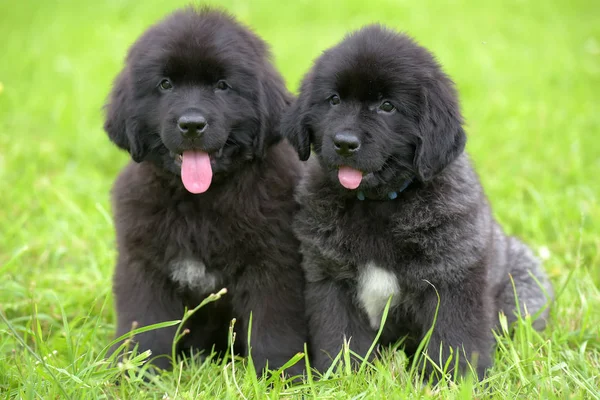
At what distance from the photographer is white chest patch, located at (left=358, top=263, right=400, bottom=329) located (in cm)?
323

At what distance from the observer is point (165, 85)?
339 centimetres

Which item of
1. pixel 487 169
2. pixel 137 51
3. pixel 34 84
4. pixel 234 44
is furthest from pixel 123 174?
pixel 34 84

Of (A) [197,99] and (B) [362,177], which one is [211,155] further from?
(B) [362,177]

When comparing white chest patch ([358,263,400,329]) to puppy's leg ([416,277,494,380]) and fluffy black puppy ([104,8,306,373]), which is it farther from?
fluffy black puppy ([104,8,306,373])

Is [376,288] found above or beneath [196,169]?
beneath

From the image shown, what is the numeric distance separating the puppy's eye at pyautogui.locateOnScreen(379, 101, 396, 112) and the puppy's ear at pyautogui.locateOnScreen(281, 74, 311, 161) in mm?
358

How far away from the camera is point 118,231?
3.53m

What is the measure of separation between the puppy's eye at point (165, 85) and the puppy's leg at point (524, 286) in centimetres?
199

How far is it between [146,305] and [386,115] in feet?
4.82

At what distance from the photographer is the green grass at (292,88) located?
305 cm

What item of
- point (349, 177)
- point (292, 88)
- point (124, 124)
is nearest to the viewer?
point (349, 177)

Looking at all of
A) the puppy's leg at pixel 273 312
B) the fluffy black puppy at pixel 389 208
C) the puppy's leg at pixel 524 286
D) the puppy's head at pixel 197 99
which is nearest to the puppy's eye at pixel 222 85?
the puppy's head at pixel 197 99

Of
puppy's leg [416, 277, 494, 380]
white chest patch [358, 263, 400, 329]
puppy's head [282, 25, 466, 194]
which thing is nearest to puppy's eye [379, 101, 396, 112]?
puppy's head [282, 25, 466, 194]

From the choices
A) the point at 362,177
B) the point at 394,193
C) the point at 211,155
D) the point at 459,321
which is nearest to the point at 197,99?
the point at 211,155
